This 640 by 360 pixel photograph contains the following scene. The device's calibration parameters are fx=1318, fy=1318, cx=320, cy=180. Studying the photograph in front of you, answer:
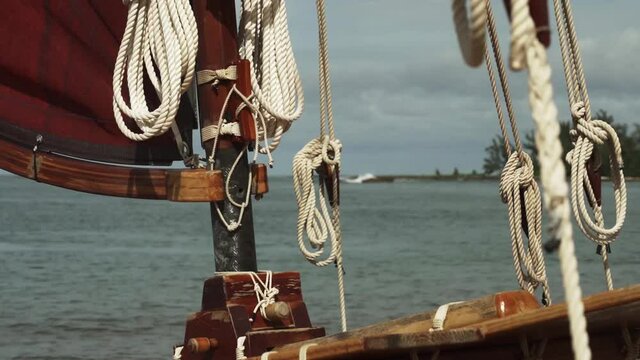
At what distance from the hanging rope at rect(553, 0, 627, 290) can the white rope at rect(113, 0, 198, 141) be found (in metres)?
1.14

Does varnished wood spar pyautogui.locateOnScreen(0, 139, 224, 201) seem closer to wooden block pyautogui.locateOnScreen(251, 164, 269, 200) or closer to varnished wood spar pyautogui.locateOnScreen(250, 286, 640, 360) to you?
wooden block pyautogui.locateOnScreen(251, 164, 269, 200)

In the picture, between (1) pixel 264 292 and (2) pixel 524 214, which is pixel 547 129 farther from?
(2) pixel 524 214

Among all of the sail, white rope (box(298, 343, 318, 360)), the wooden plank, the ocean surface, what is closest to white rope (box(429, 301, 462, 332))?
the wooden plank

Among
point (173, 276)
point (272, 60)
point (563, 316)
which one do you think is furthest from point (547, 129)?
point (173, 276)

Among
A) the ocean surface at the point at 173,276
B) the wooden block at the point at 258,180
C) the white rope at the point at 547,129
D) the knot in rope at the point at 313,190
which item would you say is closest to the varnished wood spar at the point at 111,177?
the wooden block at the point at 258,180

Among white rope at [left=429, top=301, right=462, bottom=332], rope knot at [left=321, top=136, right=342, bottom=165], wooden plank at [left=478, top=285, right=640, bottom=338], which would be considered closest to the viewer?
wooden plank at [left=478, top=285, right=640, bottom=338]

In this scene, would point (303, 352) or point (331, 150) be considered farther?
point (331, 150)

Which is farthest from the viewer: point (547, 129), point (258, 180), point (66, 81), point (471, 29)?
point (66, 81)

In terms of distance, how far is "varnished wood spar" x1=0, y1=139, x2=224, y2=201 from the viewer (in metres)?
4.10

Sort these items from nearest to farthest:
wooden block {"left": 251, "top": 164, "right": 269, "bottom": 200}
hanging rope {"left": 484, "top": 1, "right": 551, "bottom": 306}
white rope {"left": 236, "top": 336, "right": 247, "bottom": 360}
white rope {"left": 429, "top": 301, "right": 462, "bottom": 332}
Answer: white rope {"left": 429, "top": 301, "right": 462, "bottom": 332} → white rope {"left": 236, "top": 336, "right": 247, "bottom": 360} → hanging rope {"left": 484, "top": 1, "right": 551, "bottom": 306} → wooden block {"left": 251, "top": 164, "right": 269, "bottom": 200}

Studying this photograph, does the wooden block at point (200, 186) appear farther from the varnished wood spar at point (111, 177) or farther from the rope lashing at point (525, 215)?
the rope lashing at point (525, 215)

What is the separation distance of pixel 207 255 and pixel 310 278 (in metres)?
8.08

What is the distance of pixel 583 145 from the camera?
12.8ft

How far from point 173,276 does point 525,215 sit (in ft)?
55.4
